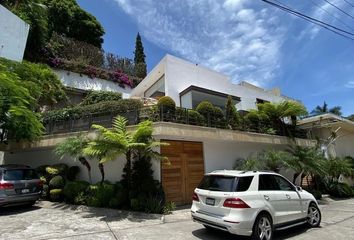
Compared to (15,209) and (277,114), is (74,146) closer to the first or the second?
(15,209)

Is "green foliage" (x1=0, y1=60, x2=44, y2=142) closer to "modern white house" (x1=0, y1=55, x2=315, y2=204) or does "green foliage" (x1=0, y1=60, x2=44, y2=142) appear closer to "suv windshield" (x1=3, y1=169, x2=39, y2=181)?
"modern white house" (x1=0, y1=55, x2=315, y2=204)

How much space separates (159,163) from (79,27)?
2881 centimetres

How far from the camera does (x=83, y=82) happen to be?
25953 millimetres

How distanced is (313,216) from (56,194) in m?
10.2

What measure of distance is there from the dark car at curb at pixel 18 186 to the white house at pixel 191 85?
32.8 feet

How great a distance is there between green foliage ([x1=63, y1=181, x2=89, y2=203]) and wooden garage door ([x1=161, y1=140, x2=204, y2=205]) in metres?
3.41

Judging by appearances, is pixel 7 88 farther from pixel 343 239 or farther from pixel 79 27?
pixel 79 27

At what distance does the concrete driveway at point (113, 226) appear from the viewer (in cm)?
779

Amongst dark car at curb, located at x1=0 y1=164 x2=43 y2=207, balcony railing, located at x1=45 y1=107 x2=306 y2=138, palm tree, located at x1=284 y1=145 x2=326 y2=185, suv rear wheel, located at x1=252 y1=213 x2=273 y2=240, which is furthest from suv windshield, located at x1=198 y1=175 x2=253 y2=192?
palm tree, located at x1=284 y1=145 x2=326 y2=185

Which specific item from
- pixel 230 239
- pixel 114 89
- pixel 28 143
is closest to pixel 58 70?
pixel 114 89

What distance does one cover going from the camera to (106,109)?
45.1 ft

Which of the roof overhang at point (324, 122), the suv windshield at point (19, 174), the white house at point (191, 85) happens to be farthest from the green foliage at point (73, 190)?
the roof overhang at point (324, 122)

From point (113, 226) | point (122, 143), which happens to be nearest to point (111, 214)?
point (113, 226)

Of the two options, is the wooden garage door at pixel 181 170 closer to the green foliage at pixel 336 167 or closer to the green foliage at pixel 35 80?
the green foliage at pixel 35 80
